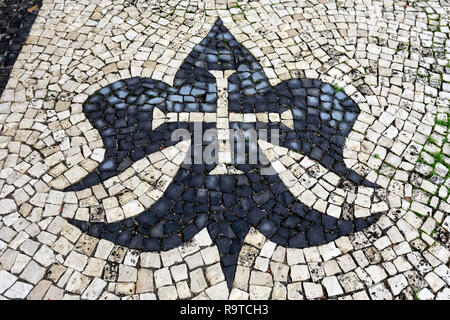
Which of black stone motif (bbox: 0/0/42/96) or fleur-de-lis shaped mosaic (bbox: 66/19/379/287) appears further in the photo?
black stone motif (bbox: 0/0/42/96)

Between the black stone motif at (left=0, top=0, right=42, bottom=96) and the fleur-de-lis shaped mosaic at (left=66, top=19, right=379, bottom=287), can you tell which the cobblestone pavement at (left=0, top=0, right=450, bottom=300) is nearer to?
the fleur-de-lis shaped mosaic at (left=66, top=19, right=379, bottom=287)

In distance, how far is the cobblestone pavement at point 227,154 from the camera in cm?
502

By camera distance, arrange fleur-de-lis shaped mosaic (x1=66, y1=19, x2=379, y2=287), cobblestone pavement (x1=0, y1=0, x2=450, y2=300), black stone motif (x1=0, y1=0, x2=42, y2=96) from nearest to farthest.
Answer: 1. cobblestone pavement (x1=0, y1=0, x2=450, y2=300)
2. fleur-de-lis shaped mosaic (x1=66, y1=19, x2=379, y2=287)
3. black stone motif (x1=0, y1=0, x2=42, y2=96)

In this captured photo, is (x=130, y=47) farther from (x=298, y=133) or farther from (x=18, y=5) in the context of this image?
(x=298, y=133)

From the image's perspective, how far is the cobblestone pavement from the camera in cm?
502

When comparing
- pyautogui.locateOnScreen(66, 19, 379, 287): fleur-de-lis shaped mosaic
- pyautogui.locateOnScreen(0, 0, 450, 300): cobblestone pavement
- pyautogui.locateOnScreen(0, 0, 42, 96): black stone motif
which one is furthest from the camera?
pyautogui.locateOnScreen(0, 0, 42, 96): black stone motif

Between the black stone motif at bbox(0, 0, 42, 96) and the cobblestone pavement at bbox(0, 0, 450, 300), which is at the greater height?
the black stone motif at bbox(0, 0, 42, 96)

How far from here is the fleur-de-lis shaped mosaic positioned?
5.33m

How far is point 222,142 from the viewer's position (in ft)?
20.1

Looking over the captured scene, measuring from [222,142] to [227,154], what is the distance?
0.24m

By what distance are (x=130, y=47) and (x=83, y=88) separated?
4.29ft

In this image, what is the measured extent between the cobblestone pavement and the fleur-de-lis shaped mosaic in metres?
0.02

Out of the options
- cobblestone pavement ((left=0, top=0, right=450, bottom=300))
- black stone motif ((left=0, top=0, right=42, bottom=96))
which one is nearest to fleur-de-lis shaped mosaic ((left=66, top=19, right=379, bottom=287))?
cobblestone pavement ((left=0, top=0, right=450, bottom=300))
